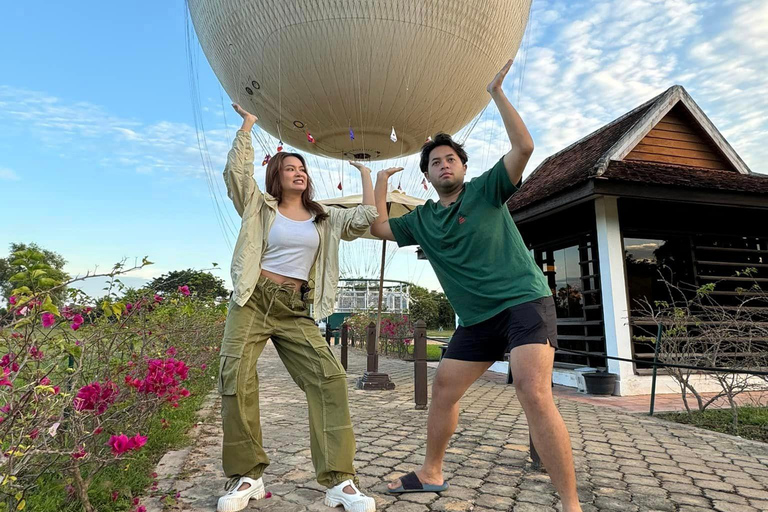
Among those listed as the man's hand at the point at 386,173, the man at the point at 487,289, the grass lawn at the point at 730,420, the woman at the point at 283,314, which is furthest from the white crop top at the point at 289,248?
the grass lawn at the point at 730,420

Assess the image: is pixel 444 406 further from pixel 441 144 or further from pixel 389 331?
pixel 389 331

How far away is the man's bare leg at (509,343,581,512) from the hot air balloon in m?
6.41

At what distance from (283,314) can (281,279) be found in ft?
0.66

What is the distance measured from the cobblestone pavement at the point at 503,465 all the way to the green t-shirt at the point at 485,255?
1149mm

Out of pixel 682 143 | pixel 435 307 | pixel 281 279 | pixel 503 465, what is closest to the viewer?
pixel 281 279

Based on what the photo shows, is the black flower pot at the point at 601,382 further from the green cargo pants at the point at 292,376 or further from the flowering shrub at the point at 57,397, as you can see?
the flowering shrub at the point at 57,397

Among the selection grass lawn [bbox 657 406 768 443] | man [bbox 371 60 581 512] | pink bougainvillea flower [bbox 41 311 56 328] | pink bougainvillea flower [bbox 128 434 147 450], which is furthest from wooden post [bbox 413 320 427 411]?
pink bougainvillea flower [bbox 41 311 56 328]

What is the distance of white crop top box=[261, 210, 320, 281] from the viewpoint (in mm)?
2742

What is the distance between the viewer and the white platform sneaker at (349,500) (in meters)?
2.44

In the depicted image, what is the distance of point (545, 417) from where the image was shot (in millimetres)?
2289

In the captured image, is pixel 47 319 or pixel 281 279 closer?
pixel 47 319

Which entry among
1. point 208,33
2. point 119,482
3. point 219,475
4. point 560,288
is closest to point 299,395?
point 219,475

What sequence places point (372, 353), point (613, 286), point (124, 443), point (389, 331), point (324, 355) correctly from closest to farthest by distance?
1. point (124, 443)
2. point (324, 355)
3. point (613, 286)
4. point (372, 353)
5. point (389, 331)

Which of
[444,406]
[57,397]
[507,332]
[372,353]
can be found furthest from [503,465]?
[372,353]
